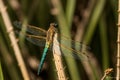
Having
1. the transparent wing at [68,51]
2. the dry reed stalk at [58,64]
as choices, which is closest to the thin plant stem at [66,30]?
the transparent wing at [68,51]

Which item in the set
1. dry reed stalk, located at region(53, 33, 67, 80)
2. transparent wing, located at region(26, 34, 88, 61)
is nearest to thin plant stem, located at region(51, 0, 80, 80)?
transparent wing, located at region(26, 34, 88, 61)

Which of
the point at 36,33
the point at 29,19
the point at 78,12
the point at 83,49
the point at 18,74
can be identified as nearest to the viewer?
the point at 83,49

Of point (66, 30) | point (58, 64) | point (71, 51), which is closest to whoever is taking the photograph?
point (58, 64)

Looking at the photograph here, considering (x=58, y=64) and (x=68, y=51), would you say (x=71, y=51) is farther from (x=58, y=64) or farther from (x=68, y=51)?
(x=58, y=64)

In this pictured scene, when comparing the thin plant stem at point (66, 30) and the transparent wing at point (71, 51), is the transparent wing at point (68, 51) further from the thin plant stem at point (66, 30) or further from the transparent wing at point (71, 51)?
the thin plant stem at point (66, 30)

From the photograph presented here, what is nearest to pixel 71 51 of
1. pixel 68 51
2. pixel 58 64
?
pixel 68 51

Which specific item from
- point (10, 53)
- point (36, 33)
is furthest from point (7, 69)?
point (36, 33)

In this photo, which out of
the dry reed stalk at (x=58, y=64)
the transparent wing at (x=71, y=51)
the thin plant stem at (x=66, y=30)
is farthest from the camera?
the thin plant stem at (x=66, y=30)

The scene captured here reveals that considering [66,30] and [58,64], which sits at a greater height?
[66,30]

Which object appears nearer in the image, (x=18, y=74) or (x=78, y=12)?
(x=18, y=74)

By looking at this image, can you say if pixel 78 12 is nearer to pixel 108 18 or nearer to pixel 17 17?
pixel 108 18

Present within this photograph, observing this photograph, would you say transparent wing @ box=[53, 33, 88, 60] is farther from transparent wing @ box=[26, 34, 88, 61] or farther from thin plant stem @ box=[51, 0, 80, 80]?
thin plant stem @ box=[51, 0, 80, 80]
